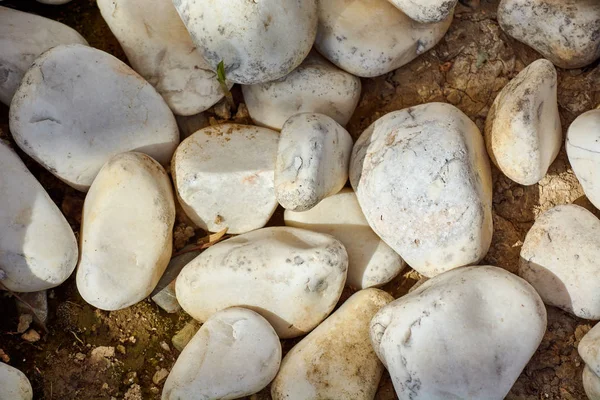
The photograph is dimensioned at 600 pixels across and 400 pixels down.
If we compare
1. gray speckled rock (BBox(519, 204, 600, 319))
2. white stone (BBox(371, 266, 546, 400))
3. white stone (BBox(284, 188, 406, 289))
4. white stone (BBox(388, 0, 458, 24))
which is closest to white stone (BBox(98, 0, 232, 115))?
white stone (BBox(284, 188, 406, 289))

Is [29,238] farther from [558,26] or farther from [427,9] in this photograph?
[558,26]

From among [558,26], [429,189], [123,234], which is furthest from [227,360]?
[558,26]

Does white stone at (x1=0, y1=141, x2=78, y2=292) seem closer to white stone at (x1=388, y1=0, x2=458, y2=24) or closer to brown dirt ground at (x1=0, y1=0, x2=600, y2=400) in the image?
brown dirt ground at (x1=0, y1=0, x2=600, y2=400)

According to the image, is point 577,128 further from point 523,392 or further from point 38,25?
point 38,25

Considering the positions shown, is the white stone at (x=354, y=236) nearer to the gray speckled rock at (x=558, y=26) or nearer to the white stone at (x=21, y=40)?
the gray speckled rock at (x=558, y=26)

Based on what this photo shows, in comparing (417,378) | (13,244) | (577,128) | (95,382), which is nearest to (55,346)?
(95,382)
